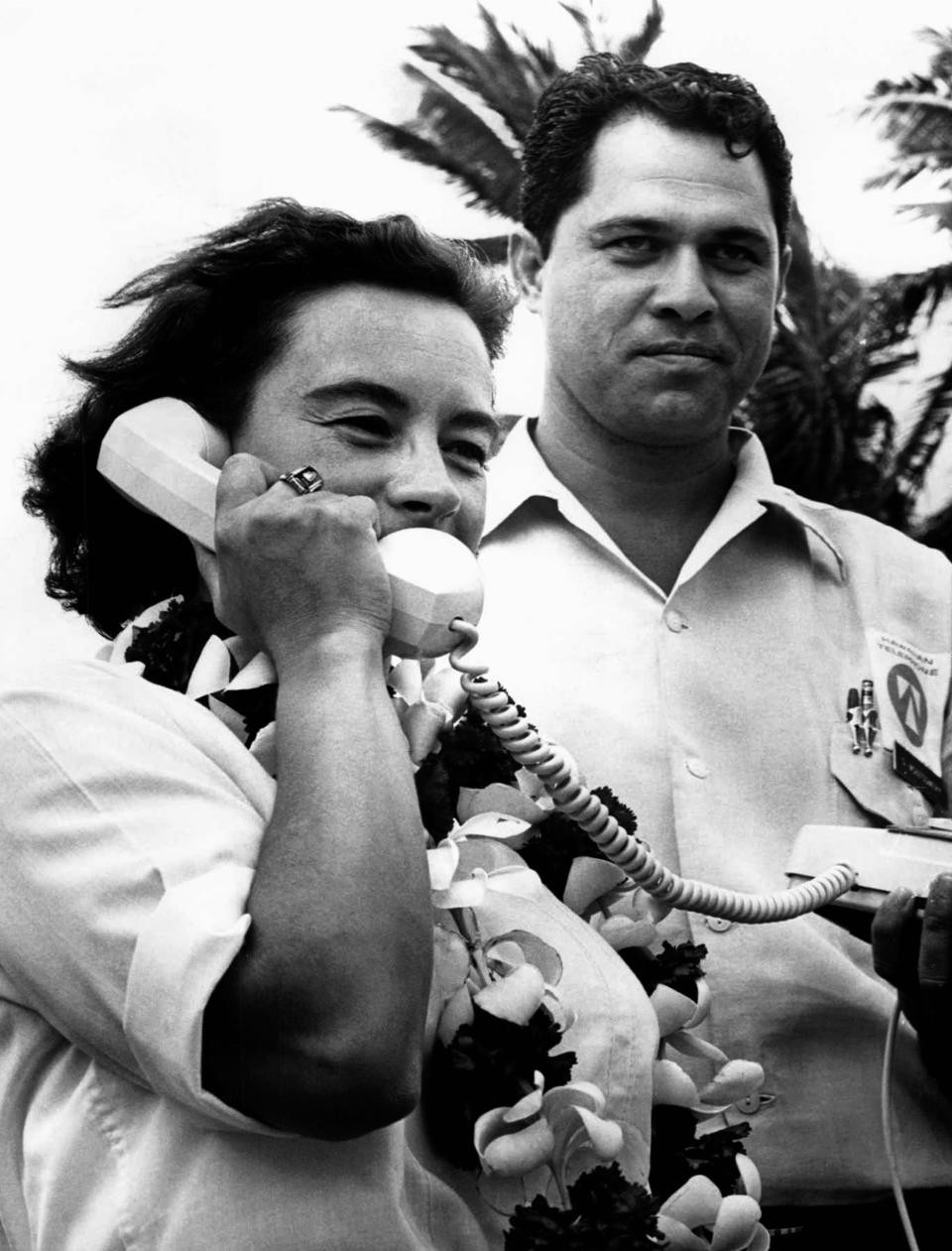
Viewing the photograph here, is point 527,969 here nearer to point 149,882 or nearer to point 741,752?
point 149,882

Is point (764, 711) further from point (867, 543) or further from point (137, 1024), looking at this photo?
point (137, 1024)

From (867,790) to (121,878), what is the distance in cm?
96

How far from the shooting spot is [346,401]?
1.29 m

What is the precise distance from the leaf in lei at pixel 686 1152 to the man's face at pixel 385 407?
1.49 feet

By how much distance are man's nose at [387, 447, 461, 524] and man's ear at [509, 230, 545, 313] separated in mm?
874

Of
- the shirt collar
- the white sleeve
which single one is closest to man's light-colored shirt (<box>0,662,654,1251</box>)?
the white sleeve

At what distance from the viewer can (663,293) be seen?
1968 millimetres

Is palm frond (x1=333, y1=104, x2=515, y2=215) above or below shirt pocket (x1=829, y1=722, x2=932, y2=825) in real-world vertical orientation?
above

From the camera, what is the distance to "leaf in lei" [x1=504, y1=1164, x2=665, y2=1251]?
108 cm

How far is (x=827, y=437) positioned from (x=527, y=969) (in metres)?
6.88

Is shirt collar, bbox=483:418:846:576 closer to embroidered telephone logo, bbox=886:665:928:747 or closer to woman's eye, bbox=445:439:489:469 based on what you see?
embroidered telephone logo, bbox=886:665:928:747

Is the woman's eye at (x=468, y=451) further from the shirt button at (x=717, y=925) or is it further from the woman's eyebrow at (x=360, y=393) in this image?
the shirt button at (x=717, y=925)

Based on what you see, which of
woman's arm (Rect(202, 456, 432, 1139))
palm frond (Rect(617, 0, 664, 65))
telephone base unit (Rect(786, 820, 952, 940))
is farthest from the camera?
palm frond (Rect(617, 0, 664, 65))

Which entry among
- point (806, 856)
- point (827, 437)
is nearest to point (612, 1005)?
point (806, 856)
